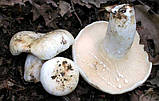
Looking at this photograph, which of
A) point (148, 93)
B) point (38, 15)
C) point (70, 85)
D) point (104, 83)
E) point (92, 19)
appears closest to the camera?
point (70, 85)

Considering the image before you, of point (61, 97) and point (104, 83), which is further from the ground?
point (104, 83)

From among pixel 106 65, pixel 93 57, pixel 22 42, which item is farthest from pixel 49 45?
pixel 106 65

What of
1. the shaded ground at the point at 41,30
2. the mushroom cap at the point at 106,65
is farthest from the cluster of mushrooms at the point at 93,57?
the shaded ground at the point at 41,30

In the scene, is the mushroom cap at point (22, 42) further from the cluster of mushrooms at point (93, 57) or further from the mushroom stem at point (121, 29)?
the mushroom stem at point (121, 29)

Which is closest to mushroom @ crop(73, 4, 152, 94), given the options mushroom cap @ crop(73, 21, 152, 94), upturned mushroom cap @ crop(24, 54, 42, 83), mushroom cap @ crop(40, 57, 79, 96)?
mushroom cap @ crop(73, 21, 152, 94)

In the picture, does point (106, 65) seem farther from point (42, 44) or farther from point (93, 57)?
point (42, 44)

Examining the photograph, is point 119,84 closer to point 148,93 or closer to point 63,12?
point 148,93

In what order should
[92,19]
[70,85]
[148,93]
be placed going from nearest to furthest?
1. [70,85]
2. [148,93]
3. [92,19]

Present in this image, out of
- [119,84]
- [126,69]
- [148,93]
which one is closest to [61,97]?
[119,84]
